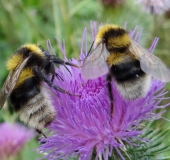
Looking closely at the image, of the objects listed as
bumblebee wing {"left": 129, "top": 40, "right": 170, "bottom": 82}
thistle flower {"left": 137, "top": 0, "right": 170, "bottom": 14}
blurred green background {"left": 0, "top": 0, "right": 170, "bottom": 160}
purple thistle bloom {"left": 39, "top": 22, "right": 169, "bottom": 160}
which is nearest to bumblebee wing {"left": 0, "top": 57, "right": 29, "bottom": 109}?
purple thistle bloom {"left": 39, "top": 22, "right": 169, "bottom": 160}

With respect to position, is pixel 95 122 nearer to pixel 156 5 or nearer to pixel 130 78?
pixel 130 78

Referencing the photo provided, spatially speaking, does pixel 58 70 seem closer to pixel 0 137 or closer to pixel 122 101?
pixel 122 101

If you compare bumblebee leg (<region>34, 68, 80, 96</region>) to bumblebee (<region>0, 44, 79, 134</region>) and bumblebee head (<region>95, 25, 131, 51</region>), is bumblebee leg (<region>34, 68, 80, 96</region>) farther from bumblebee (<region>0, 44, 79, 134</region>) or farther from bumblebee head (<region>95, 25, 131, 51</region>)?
bumblebee head (<region>95, 25, 131, 51</region>)

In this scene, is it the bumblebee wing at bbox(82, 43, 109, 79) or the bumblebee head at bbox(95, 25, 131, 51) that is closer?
the bumblebee wing at bbox(82, 43, 109, 79)

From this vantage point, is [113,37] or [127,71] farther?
[113,37]

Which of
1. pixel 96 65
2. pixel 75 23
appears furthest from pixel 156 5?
pixel 96 65

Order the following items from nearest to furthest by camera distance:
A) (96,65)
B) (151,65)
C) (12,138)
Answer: (96,65), (151,65), (12,138)

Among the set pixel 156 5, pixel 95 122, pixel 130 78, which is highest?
pixel 156 5
